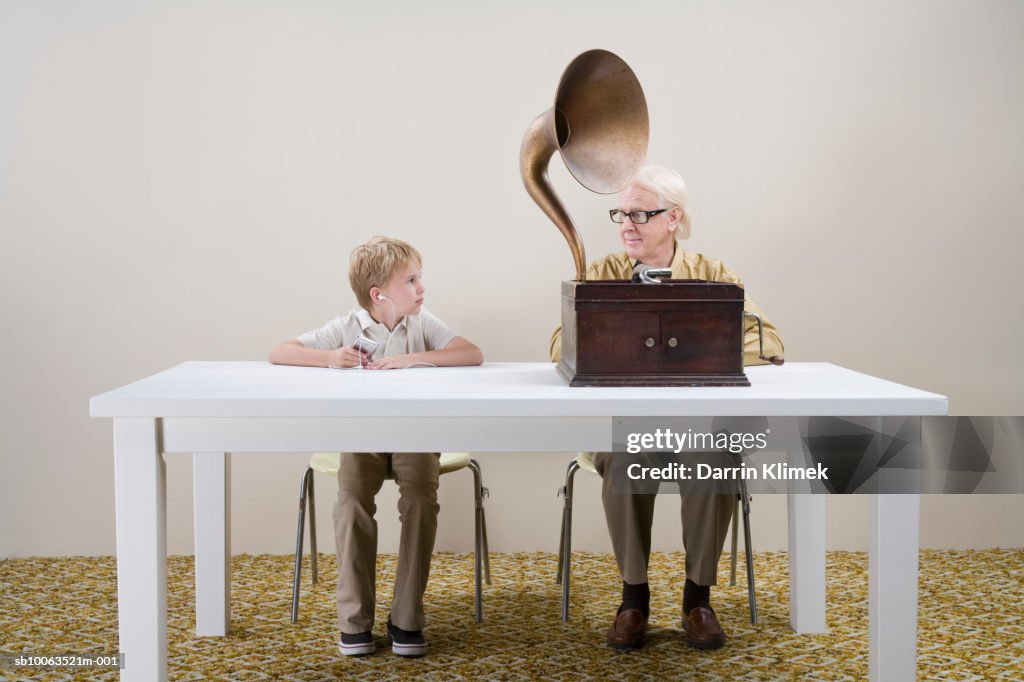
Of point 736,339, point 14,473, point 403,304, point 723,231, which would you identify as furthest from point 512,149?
point 14,473

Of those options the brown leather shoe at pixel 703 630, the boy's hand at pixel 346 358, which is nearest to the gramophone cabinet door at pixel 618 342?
the boy's hand at pixel 346 358

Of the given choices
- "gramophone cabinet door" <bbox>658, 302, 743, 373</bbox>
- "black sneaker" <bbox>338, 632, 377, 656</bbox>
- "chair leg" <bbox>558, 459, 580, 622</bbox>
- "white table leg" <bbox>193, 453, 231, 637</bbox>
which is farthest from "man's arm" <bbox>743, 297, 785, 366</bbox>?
"white table leg" <bbox>193, 453, 231, 637</bbox>

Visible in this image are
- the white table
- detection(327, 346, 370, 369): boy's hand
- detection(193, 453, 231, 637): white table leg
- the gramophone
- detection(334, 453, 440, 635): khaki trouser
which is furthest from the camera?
detection(193, 453, 231, 637): white table leg

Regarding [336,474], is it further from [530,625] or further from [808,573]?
[808,573]

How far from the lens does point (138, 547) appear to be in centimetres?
204

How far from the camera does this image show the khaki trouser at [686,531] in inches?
110

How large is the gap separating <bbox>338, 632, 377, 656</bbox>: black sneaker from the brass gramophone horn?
3.50 ft

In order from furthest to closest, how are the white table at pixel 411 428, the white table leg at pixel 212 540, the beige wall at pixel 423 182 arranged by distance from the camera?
the beige wall at pixel 423 182 → the white table leg at pixel 212 540 → the white table at pixel 411 428

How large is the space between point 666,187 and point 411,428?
1.30 metres

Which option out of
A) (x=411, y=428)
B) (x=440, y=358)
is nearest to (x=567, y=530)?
(x=440, y=358)

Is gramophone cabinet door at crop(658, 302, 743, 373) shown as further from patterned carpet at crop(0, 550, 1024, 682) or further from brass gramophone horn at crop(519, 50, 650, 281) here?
patterned carpet at crop(0, 550, 1024, 682)

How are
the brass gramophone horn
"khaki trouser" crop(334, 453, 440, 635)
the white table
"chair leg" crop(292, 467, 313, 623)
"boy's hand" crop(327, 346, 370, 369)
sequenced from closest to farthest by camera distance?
the white table, the brass gramophone horn, "boy's hand" crop(327, 346, 370, 369), "khaki trouser" crop(334, 453, 440, 635), "chair leg" crop(292, 467, 313, 623)

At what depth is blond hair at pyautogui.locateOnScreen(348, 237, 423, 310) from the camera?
2793mm

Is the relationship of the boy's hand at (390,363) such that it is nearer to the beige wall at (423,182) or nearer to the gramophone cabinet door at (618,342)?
the gramophone cabinet door at (618,342)
